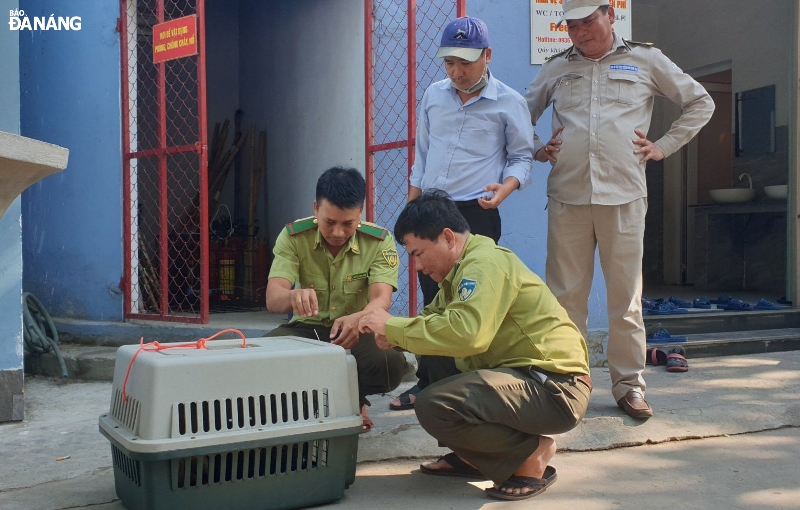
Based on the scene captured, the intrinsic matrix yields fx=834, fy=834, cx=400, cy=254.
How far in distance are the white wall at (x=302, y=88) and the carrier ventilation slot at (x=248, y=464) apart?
3.00 m

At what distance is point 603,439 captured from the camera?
3451 millimetres

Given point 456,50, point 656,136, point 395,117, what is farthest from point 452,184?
point 656,136

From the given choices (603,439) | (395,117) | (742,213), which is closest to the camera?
(603,439)

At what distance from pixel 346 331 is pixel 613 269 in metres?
1.33

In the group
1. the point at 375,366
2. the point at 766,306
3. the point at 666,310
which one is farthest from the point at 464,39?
the point at 766,306

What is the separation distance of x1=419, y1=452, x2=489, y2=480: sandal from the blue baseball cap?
1.62 m

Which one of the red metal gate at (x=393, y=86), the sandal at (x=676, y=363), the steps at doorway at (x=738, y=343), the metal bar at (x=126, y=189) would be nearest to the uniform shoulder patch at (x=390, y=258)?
the red metal gate at (x=393, y=86)

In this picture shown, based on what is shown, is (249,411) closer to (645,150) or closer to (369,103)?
(645,150)

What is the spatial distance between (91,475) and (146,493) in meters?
0.83

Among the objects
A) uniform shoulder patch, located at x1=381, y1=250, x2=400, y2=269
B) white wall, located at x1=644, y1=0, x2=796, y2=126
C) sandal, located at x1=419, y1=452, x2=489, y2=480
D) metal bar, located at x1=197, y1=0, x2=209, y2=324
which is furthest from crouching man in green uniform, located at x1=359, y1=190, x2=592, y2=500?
white wall, located at x1=644, y1=0, x2=796, y2=126

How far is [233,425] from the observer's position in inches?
94.6

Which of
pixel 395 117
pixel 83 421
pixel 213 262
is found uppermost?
pixel 395 117

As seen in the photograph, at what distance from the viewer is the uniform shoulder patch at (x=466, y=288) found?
2.62 m

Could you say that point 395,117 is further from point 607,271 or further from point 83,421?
point 83,421
